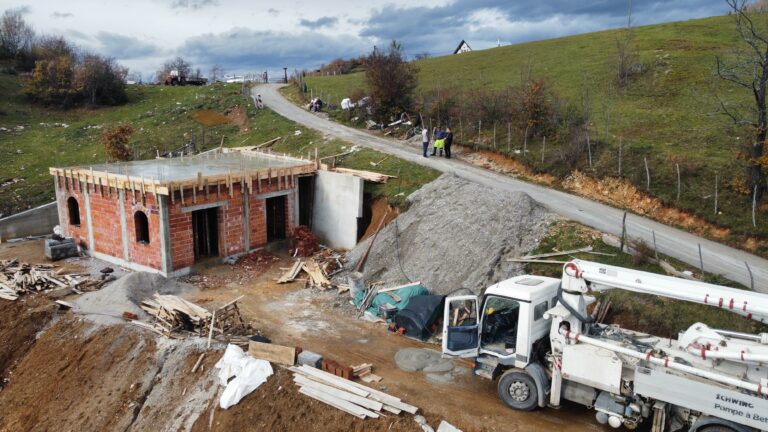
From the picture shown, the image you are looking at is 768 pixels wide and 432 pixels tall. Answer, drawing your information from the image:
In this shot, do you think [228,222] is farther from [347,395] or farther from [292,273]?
[347,395]

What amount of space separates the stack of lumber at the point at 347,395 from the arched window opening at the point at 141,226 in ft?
36.3

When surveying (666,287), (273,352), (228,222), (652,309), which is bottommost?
(273,352)

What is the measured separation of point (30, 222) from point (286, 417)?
21.7 metres

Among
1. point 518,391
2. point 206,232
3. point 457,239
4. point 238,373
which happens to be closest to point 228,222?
point 206,232

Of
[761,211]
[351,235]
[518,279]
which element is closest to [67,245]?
[351,235]

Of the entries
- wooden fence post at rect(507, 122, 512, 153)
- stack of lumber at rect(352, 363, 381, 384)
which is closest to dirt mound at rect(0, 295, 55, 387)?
stack of lumber at rect(352, 363, 381, 384)

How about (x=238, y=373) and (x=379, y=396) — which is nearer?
(x=379, y=396)

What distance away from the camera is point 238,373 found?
490 inches

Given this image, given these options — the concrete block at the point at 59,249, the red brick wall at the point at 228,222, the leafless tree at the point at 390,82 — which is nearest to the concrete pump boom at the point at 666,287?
the red brick wall at the point at 228,222

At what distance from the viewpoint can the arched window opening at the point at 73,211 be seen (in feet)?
75.0

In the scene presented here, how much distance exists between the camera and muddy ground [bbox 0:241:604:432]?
11.0 meters

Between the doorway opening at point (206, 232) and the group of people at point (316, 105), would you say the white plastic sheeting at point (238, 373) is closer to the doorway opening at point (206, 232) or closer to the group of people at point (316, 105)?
the doorway opening at point (206, 232)

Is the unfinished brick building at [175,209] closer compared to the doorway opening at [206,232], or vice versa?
the unfinished brick building at [175,209]

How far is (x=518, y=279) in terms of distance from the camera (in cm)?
1195
